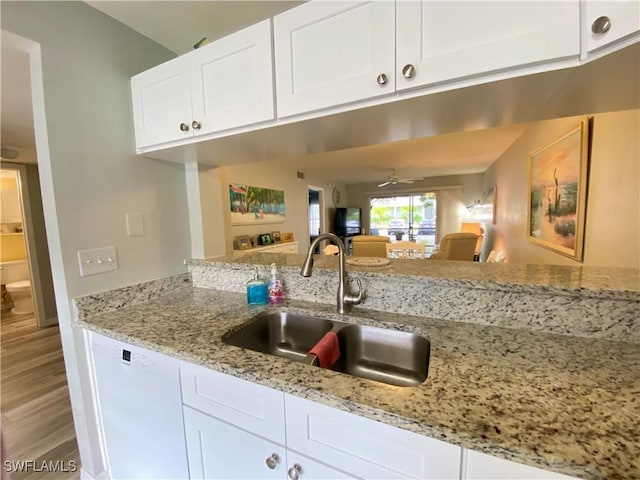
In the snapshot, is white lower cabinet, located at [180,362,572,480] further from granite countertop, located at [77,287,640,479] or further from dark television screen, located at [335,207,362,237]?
dark television screen, located at [335,207,362,237]

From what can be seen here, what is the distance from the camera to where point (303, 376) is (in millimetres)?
733

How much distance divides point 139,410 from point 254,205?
2.95 meters

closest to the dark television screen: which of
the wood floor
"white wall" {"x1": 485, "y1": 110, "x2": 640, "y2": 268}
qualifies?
"white wall" {"x1": 485, "y1": 110, "x2": 640, "y2": 268}

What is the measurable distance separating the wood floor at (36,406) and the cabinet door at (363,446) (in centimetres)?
157

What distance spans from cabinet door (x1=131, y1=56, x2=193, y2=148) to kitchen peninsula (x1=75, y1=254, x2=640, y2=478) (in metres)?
0.72

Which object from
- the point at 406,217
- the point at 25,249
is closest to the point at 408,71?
the point at 25,249

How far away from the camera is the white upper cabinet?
0.97 m

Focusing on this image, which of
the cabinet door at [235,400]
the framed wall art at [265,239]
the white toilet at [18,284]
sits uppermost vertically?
the framed wall art at [265,239]

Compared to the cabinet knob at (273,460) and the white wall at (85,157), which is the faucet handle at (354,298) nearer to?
the cabinet knob at (273,460)

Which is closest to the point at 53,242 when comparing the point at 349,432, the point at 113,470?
the point at 113,470

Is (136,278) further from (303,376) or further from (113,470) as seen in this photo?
(303,376)

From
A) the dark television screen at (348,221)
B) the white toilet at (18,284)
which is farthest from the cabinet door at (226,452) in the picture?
the dark television screen at (348,221)

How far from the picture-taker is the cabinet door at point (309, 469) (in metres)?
0.68

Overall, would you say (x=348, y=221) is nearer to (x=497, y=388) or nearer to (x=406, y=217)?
(x=406, y=217)
